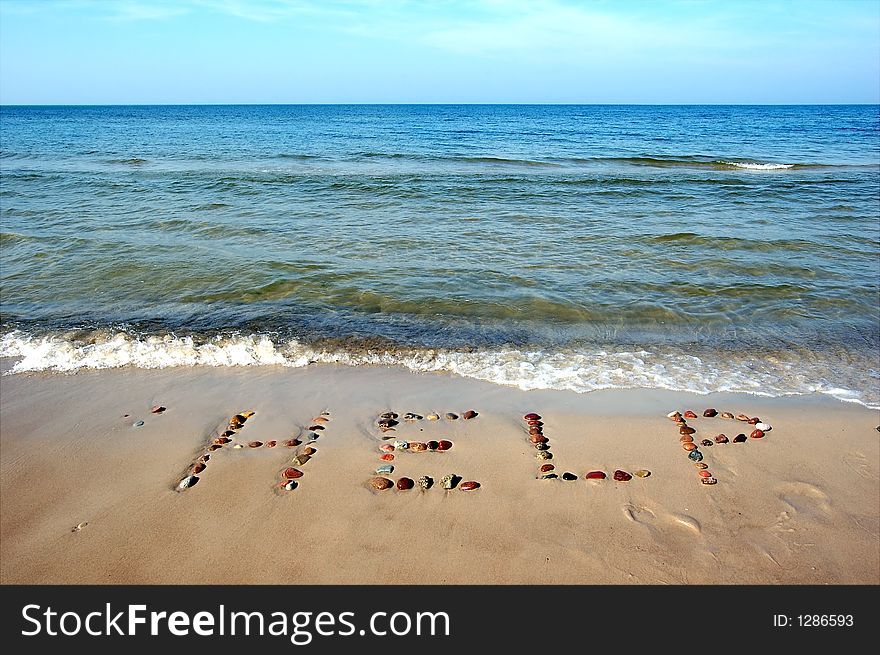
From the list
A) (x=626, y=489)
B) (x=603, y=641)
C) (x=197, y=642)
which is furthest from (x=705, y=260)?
(x=197, y=642)

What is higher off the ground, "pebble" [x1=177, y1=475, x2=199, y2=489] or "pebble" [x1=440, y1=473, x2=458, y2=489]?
"pebble" [x1=440, y1=473, x2=458, y2=489]

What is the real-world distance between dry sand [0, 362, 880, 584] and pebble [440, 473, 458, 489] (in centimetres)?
6

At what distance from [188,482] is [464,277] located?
6.11 meters

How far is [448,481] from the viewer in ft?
14.0

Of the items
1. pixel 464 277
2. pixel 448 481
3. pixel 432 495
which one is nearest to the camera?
pixel 432 495

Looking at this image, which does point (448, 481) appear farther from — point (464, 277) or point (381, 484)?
point (464, 277)

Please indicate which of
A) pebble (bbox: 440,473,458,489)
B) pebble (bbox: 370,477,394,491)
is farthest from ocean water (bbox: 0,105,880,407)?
pebble (bbox: 370,477,394,491)

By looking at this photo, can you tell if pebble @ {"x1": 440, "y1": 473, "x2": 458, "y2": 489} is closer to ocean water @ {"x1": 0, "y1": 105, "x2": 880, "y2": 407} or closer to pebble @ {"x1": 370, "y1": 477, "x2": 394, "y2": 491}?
pebble @ {"x1": 370, "y1": 477, "x2": 394, "y2": 491}

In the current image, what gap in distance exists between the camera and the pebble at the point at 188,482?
430 cm

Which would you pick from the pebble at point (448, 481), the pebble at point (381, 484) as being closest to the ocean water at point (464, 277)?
the pebble at point (448, 481)

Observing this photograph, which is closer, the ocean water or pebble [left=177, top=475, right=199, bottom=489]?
pebble [left=177, top=475, right=199, bottom=489]

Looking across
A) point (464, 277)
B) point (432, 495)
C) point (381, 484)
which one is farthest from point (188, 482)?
point (464, 277)

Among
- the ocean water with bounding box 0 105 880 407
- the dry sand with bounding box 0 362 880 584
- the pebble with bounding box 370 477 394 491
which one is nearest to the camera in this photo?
the dry sand with bounding box 0 362 880 584

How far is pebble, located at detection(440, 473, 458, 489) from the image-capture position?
424 centimetres
